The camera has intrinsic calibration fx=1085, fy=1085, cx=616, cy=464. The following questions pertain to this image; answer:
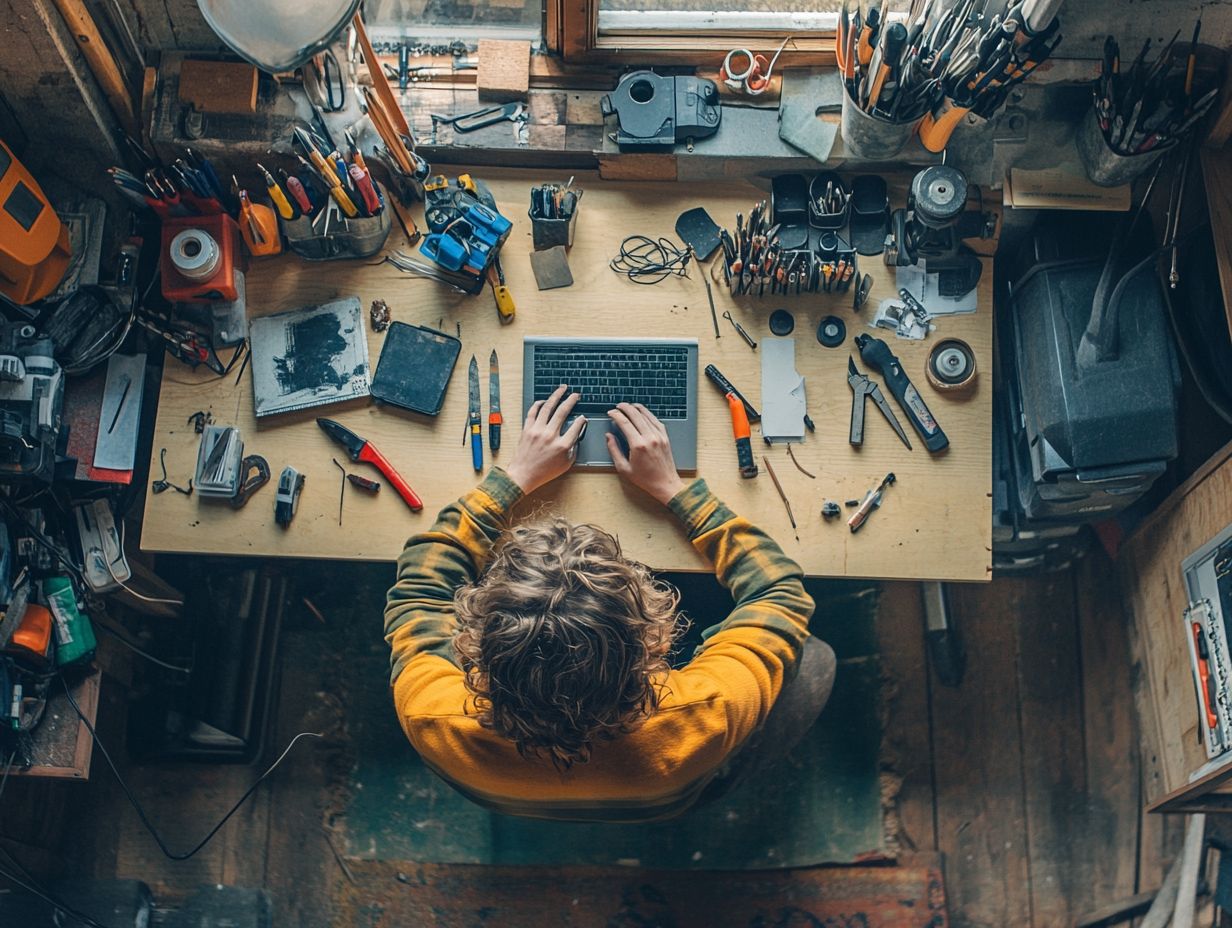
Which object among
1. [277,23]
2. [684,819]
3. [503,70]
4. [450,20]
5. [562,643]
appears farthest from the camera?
[684,819]

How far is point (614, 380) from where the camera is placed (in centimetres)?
195

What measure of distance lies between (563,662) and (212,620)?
129 centimetres

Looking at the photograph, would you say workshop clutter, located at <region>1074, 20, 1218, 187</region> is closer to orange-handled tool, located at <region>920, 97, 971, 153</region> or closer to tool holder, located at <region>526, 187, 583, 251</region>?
orange-handled tool, located at <region>920, 97, 971, 153</region>

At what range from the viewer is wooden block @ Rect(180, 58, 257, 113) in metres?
1.96

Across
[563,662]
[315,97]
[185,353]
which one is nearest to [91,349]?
[185,353]

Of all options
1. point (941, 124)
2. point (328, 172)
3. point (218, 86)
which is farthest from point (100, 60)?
point (941, 124)

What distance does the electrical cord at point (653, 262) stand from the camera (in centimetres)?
202

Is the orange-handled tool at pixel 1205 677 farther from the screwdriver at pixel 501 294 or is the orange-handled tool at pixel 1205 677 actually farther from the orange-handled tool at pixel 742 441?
the screwdriver at pixel 501 294

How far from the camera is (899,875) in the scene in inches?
91.0

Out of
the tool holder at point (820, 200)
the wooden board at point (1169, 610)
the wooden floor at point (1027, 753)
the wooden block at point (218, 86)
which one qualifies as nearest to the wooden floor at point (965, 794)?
the wooden floor at point (1027, 753)

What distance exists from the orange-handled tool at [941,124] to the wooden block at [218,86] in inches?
47.5

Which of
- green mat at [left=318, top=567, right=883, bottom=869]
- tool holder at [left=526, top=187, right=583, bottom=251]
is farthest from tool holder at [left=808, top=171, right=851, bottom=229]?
green mat at [left=318, top=567, right=883, bottom=869]

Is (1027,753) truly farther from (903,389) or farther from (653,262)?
(653,262)

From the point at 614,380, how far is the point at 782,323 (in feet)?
1.08
